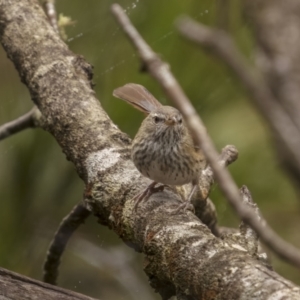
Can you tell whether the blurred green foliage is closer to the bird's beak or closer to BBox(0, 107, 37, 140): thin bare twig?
BBox(0, 107, 37, 140): thin bare twig

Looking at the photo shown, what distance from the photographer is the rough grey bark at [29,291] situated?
1.66 m

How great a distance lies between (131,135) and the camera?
3.57 meters

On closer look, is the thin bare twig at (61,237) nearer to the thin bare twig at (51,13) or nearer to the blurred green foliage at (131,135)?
the blurred green foliage at (131,135)

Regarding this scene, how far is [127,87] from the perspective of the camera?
9.16ft

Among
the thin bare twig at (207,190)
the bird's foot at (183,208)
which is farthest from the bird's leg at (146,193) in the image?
the thin bare twig at (207,190)

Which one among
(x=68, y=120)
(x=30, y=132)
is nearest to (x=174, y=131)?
(x=68, y=120)

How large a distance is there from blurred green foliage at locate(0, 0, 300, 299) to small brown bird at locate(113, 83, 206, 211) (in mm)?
693

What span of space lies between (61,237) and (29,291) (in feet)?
4.02

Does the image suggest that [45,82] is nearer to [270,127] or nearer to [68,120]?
[68,120]

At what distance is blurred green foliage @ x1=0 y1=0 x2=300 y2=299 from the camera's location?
340 cm

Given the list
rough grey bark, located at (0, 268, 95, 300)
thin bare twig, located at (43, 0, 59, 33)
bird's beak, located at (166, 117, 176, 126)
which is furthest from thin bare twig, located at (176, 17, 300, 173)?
thin bare twig, located at (43, 0, 59, 33)

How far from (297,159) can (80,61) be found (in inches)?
97.2

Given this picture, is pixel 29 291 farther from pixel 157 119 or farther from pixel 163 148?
pixel 157 119

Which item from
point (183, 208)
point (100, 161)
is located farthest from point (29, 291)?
point (100, 161)
